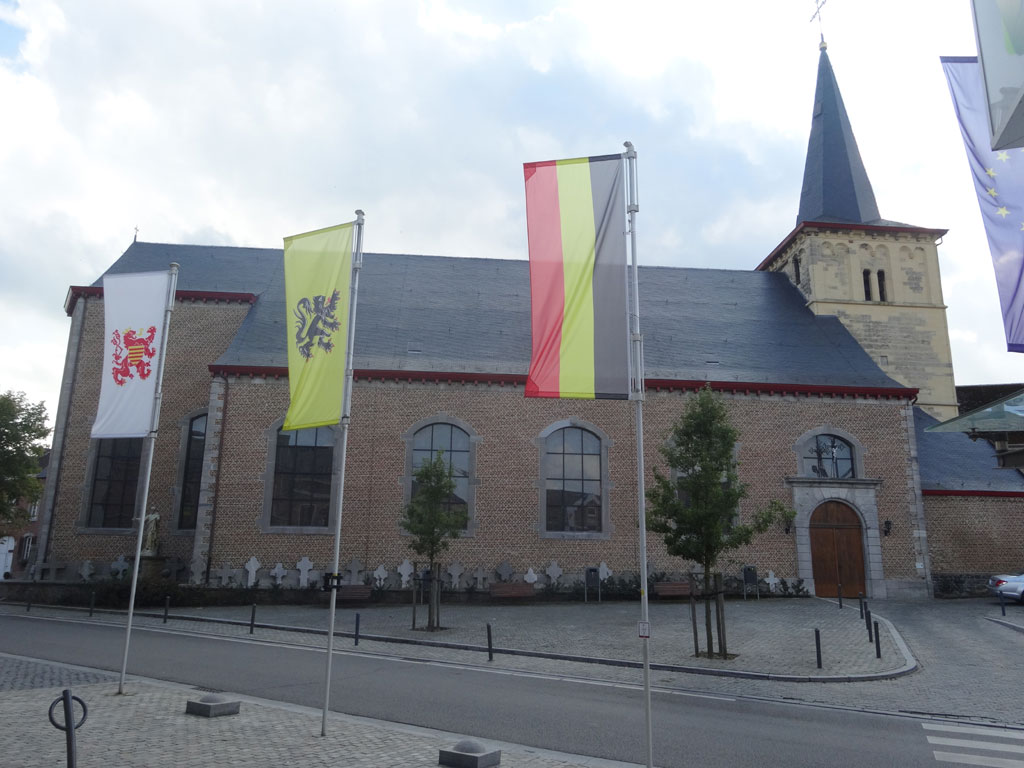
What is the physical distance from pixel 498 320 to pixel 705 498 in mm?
13819

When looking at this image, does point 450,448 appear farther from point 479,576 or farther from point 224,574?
point 224,574

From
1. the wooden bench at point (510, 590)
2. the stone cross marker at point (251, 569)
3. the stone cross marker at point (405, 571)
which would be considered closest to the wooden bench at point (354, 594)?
the stone cross marker at point (405, 571)

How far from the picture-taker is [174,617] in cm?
1838

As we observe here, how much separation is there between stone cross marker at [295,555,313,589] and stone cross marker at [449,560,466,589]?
426cm

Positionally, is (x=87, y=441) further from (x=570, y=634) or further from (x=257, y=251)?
(x=570, y=634)

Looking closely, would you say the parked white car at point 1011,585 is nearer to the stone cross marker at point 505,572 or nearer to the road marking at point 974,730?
the stone cross marker at point 505,572

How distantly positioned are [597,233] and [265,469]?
17.6 metres

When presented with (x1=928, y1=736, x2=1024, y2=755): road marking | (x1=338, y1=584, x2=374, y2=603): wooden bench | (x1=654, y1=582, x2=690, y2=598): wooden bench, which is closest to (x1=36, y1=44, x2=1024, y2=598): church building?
(x1=338, y1=584, x2=374, y2=603): wooden bench

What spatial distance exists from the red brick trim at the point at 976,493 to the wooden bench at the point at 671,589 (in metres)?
9.16

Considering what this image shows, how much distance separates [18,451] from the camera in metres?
24.6

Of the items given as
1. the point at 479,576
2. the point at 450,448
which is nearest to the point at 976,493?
the point at 479,576

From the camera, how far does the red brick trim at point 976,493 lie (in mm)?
24484

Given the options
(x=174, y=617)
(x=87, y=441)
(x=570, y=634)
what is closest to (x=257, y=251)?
(x=87, y=441)

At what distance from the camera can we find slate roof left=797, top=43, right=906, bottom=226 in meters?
31.5
